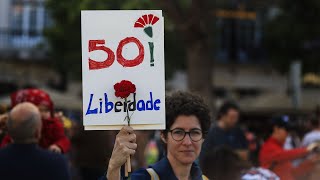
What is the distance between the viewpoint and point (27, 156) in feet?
12.9

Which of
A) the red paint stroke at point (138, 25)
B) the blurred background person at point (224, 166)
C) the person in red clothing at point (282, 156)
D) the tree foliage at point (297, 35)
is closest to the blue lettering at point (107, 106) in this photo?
the red paint stroke at point (138, 25)

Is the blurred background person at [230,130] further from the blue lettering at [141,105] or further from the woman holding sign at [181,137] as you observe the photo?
the blue lettering at [141,105]

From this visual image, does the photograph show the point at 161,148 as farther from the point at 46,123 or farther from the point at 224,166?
the point at 46,123

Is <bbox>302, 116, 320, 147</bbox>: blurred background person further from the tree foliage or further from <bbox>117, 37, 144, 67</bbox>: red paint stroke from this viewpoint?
the tree foliage

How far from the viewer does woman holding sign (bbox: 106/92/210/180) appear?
3.38 m

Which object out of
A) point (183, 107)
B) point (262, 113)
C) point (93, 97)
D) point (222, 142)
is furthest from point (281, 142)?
point (262, 113)

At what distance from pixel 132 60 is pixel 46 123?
1.97m

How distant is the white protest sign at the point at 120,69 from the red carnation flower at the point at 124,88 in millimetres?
27

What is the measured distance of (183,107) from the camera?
3.62m

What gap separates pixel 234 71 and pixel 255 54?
1322 mm

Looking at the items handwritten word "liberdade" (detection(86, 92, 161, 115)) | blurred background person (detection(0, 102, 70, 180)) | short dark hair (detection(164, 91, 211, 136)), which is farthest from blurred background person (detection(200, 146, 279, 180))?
handwritten word "liberdade" (detection(86, 92, 161, 115))

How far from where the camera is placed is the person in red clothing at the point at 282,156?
6.27m

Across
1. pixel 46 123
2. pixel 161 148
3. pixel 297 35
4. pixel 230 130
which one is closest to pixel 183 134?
pixel 46 123

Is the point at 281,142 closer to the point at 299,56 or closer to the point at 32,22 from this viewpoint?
the point at 299,56
